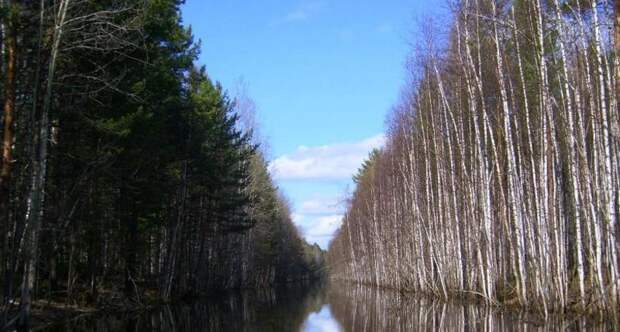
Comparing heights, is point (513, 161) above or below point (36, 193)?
above

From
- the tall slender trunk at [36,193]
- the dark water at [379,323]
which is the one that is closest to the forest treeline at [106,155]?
the tall slender trunk at [36,193]

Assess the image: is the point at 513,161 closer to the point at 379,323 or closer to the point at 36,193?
the point at 379,323

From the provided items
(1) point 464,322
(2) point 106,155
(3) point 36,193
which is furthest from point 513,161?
(3) point 36,193

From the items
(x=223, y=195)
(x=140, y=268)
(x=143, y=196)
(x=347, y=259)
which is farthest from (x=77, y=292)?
(x=347, y=259)

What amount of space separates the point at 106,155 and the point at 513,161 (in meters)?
9.82

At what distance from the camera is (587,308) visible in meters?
11.8

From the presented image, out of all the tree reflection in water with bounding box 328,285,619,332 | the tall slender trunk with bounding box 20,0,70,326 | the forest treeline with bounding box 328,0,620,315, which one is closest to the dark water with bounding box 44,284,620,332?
the tree reflection in water with bounding box 328,285,619,332

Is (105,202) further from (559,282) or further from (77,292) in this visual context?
(559,282)

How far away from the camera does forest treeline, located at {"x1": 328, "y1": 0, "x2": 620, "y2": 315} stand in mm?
11539

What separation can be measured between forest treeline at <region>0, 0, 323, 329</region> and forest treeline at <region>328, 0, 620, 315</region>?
322 inches

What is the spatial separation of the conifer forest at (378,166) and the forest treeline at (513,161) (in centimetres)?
10

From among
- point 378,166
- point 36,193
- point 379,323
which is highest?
point 378,166

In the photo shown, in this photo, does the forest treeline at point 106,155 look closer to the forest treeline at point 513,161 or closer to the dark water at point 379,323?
the dark water at point 379,323

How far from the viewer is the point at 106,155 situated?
46.9 ft
